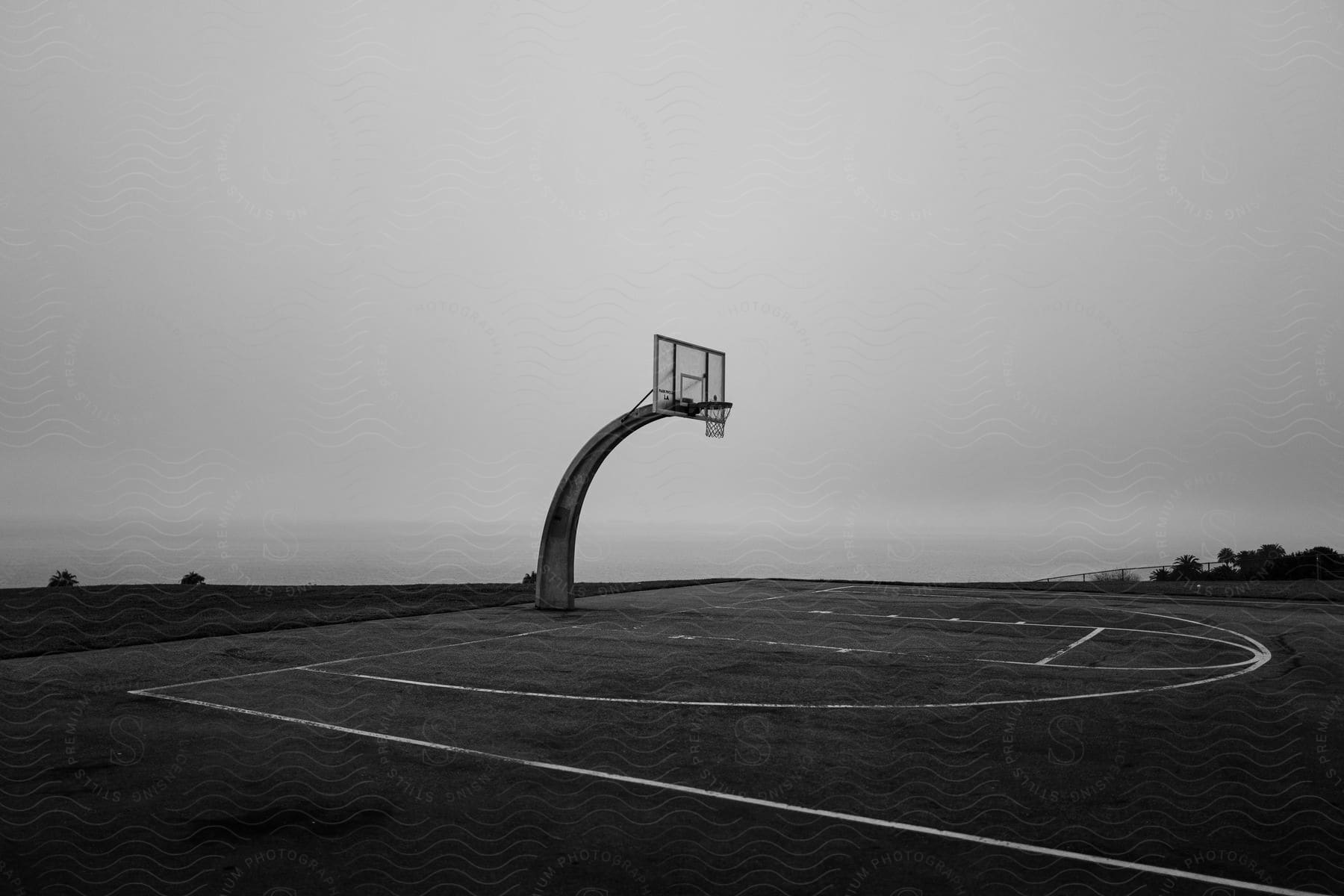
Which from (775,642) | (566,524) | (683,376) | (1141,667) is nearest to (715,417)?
(683,376)

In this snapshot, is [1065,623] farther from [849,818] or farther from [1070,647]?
[849,818]

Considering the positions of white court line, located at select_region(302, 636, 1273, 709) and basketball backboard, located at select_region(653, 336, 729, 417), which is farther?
basketball backboard, located at select_region(653, 336, 729, 417)

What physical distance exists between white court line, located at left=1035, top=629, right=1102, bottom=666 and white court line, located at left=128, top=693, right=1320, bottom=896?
24.0 ft

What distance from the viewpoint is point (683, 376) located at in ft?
63.7

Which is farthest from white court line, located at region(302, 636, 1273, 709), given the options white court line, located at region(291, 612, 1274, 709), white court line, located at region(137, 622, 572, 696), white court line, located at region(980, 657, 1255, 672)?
white court line, located at region(137, 622, 572, 696)

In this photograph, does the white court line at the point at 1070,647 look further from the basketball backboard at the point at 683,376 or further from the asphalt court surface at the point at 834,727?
the basketball backboard at the point at 683,376

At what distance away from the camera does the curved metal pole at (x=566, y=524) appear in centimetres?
1856

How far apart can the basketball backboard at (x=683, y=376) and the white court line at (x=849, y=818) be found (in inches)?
444

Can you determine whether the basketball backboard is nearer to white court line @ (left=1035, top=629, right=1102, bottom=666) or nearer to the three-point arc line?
white court line @ (left=1035, top=629, right=1102, bottom=666)

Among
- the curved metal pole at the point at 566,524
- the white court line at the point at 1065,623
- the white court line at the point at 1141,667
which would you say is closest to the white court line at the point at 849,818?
the white court line at the point at 1141,667

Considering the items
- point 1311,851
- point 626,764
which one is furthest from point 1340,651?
point 626,764

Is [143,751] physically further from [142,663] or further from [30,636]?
[30,636]

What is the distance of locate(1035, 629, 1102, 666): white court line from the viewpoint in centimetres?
1227

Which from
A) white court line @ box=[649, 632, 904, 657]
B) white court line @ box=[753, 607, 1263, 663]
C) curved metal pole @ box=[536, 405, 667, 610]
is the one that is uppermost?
curved metal pole @ box=[536, 405, 667, 610]
